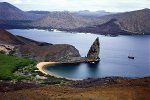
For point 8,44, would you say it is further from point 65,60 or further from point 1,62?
point 1,62

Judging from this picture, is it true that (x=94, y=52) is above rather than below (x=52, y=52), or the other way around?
below

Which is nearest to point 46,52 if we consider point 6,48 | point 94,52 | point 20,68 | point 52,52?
point 52,52

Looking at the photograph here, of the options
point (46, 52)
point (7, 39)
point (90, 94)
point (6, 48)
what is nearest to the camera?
point (90, 94)

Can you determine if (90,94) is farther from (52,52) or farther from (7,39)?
(7,39)

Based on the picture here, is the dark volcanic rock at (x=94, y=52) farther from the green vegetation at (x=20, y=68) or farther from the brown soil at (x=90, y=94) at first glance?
the brown soil at (x=90, y=94)

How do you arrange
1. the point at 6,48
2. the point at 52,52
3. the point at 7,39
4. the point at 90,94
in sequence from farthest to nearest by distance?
the point at 7,39
the point at 6,48
the point at 52,52
the point at 90,94

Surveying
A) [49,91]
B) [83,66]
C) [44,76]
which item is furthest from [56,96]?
[83,66]

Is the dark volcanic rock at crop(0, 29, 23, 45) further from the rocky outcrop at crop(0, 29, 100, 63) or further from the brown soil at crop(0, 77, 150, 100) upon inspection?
the brown soil at crop(0, 77, 150, 100)

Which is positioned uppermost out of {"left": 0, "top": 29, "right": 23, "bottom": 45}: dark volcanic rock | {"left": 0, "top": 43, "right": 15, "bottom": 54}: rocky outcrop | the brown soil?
the brown soil

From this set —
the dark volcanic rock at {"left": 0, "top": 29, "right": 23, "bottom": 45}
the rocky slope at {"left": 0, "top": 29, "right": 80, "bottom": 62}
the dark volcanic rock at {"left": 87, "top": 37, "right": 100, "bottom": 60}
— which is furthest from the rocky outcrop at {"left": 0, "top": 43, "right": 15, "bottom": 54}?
the dark volcanic rock at {"left": 87, "top": 37, "right": 100, "bottom": 60}

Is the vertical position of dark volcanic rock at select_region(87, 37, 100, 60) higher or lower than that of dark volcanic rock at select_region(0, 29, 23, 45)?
lower

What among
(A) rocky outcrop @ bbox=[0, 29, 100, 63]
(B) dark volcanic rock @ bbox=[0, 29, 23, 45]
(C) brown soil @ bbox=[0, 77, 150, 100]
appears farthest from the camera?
(B) dark volcanic rock @ bbox=[0, 29, 23, 45]
